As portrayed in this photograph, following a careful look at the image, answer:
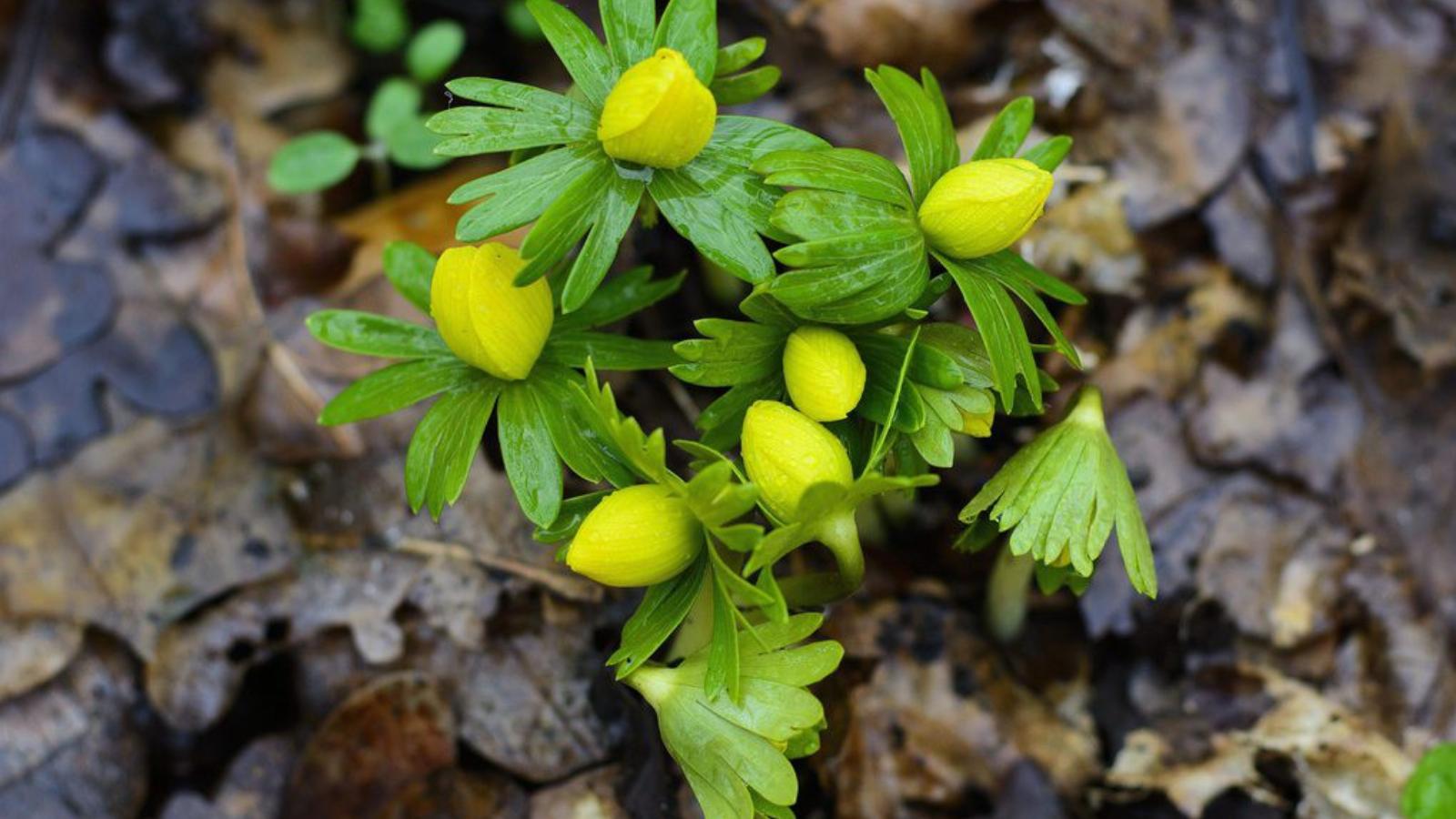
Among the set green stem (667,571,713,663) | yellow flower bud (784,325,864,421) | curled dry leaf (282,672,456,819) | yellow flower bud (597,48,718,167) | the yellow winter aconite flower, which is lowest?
curled dry leaf (282,672,456,819)

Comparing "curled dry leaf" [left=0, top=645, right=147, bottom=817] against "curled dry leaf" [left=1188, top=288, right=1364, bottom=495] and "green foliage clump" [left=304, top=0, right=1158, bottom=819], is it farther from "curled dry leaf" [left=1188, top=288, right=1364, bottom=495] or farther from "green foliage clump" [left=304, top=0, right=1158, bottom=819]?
"curled dry leaf" [left=1188, top=288, right=1364, bottom=495]

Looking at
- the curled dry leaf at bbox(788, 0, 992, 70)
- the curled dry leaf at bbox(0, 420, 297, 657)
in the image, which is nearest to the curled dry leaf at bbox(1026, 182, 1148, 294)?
the curled dry leaf at bbox(788, 0, 992, 70)

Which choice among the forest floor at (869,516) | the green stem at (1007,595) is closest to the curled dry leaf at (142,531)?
the forest floor at (869,516)

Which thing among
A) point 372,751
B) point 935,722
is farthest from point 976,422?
point 372,751

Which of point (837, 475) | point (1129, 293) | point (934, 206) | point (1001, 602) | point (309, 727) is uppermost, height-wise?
point (934, 206)

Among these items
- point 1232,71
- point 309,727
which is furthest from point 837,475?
point 1232,71

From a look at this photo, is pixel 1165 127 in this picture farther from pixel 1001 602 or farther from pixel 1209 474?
pixel 1001 602

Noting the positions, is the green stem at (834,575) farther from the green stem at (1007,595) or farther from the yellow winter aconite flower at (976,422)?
the green stem at (1007,595)
